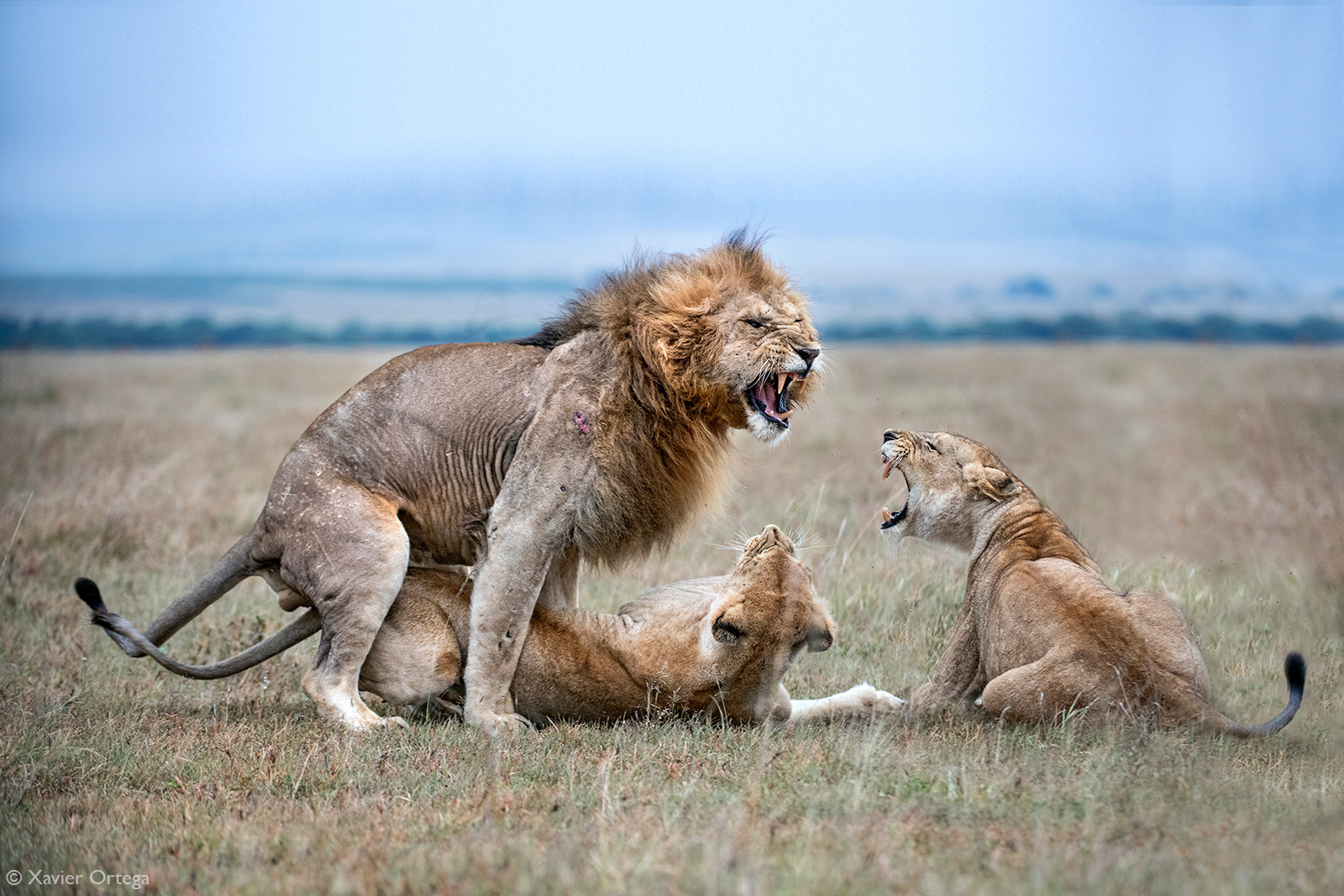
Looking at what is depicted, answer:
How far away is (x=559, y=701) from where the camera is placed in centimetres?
650

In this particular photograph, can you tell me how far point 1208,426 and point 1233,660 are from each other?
48.1 feet

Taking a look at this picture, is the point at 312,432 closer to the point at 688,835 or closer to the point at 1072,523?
the point at 688,835

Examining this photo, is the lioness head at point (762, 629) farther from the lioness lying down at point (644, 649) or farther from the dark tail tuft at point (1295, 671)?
the dark tail tuft at point (1295, 671)

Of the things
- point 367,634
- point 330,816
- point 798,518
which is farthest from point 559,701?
point 798,518

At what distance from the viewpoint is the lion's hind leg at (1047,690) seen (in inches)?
227

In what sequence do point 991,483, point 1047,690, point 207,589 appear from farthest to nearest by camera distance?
point 991,483 < point 207,589 < point 1047,690

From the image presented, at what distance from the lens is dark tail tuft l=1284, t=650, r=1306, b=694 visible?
535cm

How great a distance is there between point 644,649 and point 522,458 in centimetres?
111

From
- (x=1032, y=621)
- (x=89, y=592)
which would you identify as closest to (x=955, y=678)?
(x=1032, y=621)

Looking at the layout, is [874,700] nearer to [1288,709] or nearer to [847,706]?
[847,706]

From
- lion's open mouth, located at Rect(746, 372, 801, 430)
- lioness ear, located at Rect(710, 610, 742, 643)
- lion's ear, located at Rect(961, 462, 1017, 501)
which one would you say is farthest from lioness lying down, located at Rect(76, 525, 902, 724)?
lion's ear, located at Rect(961, 462, 1017, 501)

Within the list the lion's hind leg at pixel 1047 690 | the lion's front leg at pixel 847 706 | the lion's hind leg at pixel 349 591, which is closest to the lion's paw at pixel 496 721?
the lion's hind leg at pixel 349 591

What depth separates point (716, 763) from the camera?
18.3 ft

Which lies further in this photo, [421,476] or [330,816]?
[421,476]
